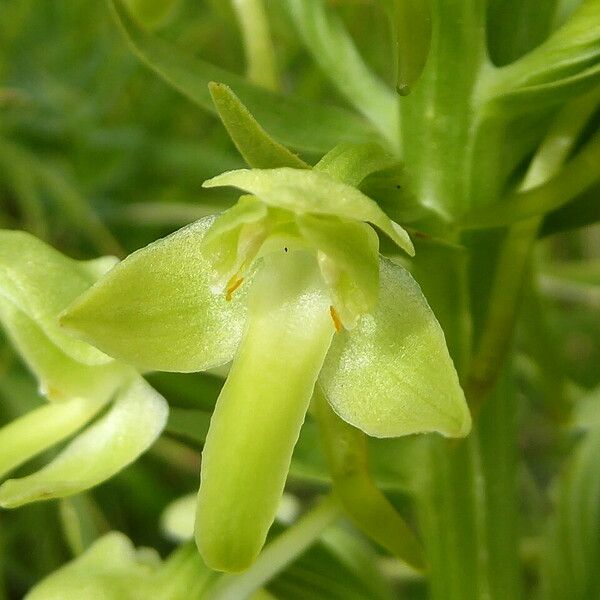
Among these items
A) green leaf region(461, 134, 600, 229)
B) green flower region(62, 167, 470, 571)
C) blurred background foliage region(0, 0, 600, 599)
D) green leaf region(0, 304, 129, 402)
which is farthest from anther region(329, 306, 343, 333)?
blurred background foliage region(0, 0, 600, 599)

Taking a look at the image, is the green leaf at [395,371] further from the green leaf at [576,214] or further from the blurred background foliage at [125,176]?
the blurred background foliage at [125,176]

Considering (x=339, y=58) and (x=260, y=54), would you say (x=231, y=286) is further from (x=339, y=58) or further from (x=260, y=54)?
(x=260, y=54)

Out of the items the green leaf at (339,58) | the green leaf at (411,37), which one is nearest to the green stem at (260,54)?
the green leaf at (339,58)

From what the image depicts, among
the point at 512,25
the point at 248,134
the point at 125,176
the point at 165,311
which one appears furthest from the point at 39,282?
the point at 125,176

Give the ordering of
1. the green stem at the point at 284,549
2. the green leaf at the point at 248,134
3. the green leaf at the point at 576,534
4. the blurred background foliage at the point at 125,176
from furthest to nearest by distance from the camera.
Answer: the blurred background foliage at the point at 125,176 < the green leaf at the point at 576,534 < the green stem at the point at 284,549 < the green leaf at the point at 248,134

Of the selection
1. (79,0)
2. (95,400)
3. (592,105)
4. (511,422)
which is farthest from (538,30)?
(79,0)

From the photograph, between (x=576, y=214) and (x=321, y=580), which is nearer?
(x=576, y=214)
